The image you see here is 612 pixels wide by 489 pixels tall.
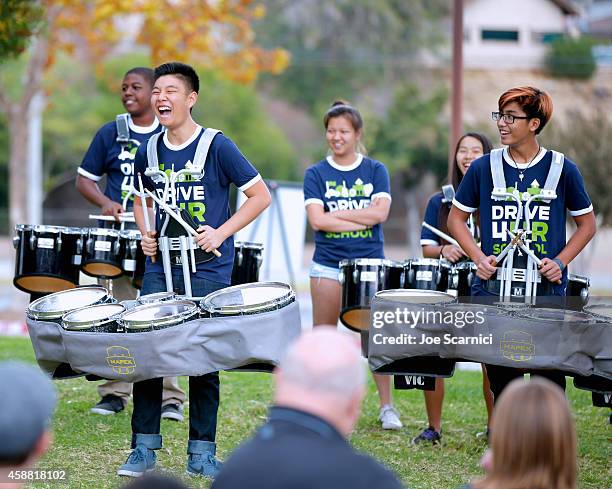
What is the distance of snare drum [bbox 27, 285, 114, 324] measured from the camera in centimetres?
545

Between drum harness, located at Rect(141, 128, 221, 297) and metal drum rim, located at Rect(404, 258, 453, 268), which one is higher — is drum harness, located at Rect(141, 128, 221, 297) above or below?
above

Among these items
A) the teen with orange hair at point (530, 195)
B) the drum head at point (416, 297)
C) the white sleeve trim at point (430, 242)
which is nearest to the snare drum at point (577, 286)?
the teen with orange hair at point (530, 195)

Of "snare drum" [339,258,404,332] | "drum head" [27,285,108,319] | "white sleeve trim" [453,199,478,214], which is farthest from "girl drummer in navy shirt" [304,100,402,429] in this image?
"drum head" [27,285,108,319]

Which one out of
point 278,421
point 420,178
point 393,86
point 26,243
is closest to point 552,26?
point 393,86

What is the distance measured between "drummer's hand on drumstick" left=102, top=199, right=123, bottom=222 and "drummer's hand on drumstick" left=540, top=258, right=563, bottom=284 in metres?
2.99

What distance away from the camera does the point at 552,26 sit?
1971 inches

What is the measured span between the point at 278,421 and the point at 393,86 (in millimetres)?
41787

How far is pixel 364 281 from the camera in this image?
6.49m

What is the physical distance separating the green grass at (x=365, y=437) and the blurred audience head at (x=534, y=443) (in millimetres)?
2724

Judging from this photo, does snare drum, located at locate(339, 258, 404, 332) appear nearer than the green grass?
No

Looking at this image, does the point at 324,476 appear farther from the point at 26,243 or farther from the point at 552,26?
the point at 552,26

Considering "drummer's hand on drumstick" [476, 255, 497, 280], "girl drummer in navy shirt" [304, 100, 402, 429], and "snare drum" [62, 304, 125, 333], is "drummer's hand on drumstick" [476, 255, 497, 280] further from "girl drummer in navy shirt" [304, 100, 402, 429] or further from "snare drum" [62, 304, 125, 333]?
"snare drum" [62, 304, 125, 333]

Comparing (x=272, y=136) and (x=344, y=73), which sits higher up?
(x=344, y=73)

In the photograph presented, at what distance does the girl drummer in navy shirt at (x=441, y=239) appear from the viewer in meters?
6.91
